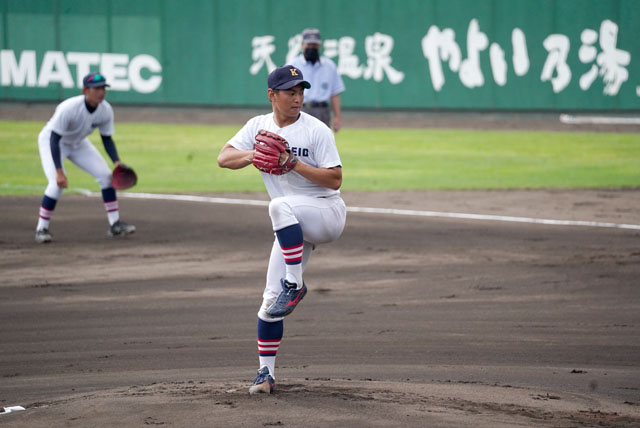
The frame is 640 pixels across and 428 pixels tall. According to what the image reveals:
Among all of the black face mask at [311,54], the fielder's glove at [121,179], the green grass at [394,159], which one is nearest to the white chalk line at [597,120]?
the green grass at [394,159]

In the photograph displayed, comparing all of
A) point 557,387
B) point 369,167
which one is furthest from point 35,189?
point 557,387

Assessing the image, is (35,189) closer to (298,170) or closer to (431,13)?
(298,170)

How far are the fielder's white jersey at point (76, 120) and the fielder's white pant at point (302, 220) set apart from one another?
231 inches

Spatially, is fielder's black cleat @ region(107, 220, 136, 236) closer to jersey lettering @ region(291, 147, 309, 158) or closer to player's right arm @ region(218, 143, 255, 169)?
player's right arm @ region(218, 143, 255, 169)

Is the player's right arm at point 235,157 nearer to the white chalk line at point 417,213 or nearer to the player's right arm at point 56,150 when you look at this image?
the player's right arm at point 56,150

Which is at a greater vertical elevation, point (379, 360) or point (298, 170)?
point (298, 170)

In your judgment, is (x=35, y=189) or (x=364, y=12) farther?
(x=364, y=12)

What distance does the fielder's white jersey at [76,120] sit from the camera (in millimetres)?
10688

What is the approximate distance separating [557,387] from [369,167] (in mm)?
12197

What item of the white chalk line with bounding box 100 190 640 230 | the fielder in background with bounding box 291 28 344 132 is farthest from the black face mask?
the white chalk line with bounding box 100 190 640 230

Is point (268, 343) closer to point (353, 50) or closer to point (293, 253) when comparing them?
point (293, 253)

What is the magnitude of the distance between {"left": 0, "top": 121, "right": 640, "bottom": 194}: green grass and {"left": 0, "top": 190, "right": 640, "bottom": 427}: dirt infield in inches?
131

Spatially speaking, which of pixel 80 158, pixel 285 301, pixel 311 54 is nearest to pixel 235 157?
pixel 285 301

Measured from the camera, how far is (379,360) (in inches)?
248
